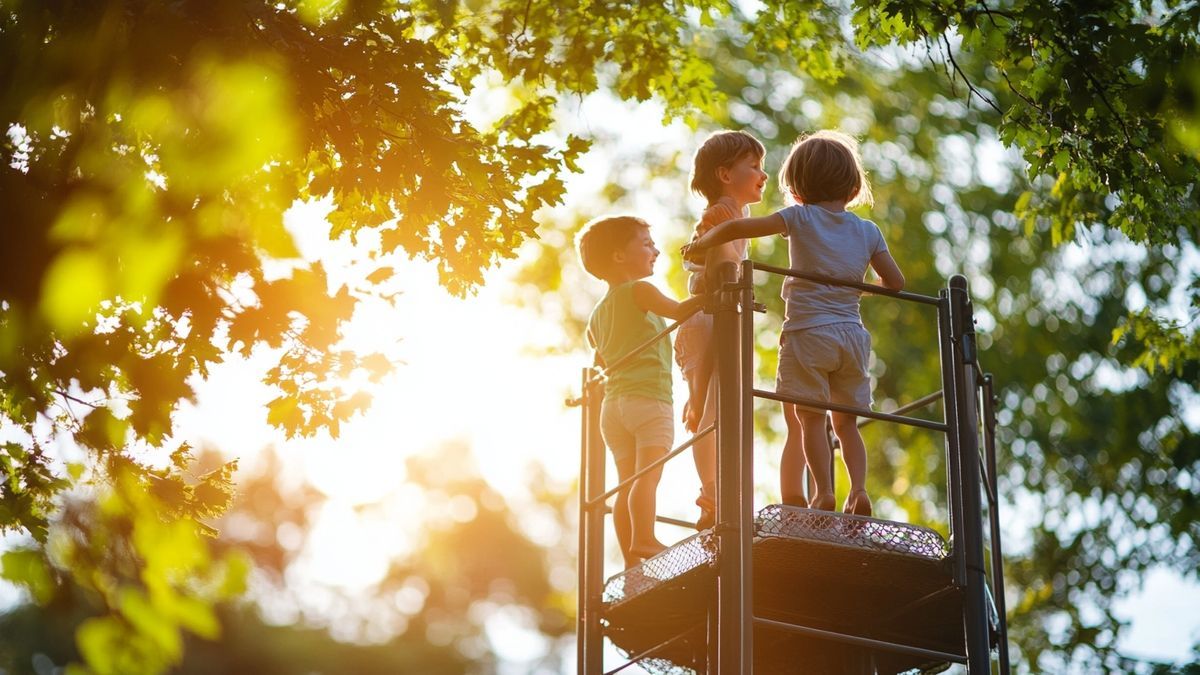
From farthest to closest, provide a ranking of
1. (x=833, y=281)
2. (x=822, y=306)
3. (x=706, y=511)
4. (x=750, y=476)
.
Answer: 1. (x=706, y=511)
2. (x=822, y=306)
3. (x=833, y=281)
4. (x=750, y=476)

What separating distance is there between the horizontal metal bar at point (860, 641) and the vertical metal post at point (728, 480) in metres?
0.14

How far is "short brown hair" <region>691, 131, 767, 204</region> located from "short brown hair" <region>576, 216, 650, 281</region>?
43 cm

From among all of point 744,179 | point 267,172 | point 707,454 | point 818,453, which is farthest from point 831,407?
point 267,172

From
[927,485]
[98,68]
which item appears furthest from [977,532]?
[927,485]

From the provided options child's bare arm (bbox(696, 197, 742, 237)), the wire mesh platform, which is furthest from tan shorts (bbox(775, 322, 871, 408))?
child's bare arm (bbox(696, 197, 742, 237))

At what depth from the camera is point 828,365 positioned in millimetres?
6012

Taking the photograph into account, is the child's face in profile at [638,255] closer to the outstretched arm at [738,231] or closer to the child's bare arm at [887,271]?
the outstretched arm at [738,231]

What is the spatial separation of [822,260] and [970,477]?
107cm

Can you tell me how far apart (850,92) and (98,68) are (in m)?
13.7

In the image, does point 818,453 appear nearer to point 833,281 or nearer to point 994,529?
point 833,281

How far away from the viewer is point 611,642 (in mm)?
6664

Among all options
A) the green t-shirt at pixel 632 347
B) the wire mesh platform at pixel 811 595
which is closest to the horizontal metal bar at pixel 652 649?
the wire mesh platform at pixel 811 595

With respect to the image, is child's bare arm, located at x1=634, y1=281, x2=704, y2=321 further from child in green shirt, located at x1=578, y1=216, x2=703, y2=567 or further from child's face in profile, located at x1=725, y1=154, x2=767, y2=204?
child's face in profile, located at x1=725, y1=154, x2=767, y2=204

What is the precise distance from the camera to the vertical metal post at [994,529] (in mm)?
6293
